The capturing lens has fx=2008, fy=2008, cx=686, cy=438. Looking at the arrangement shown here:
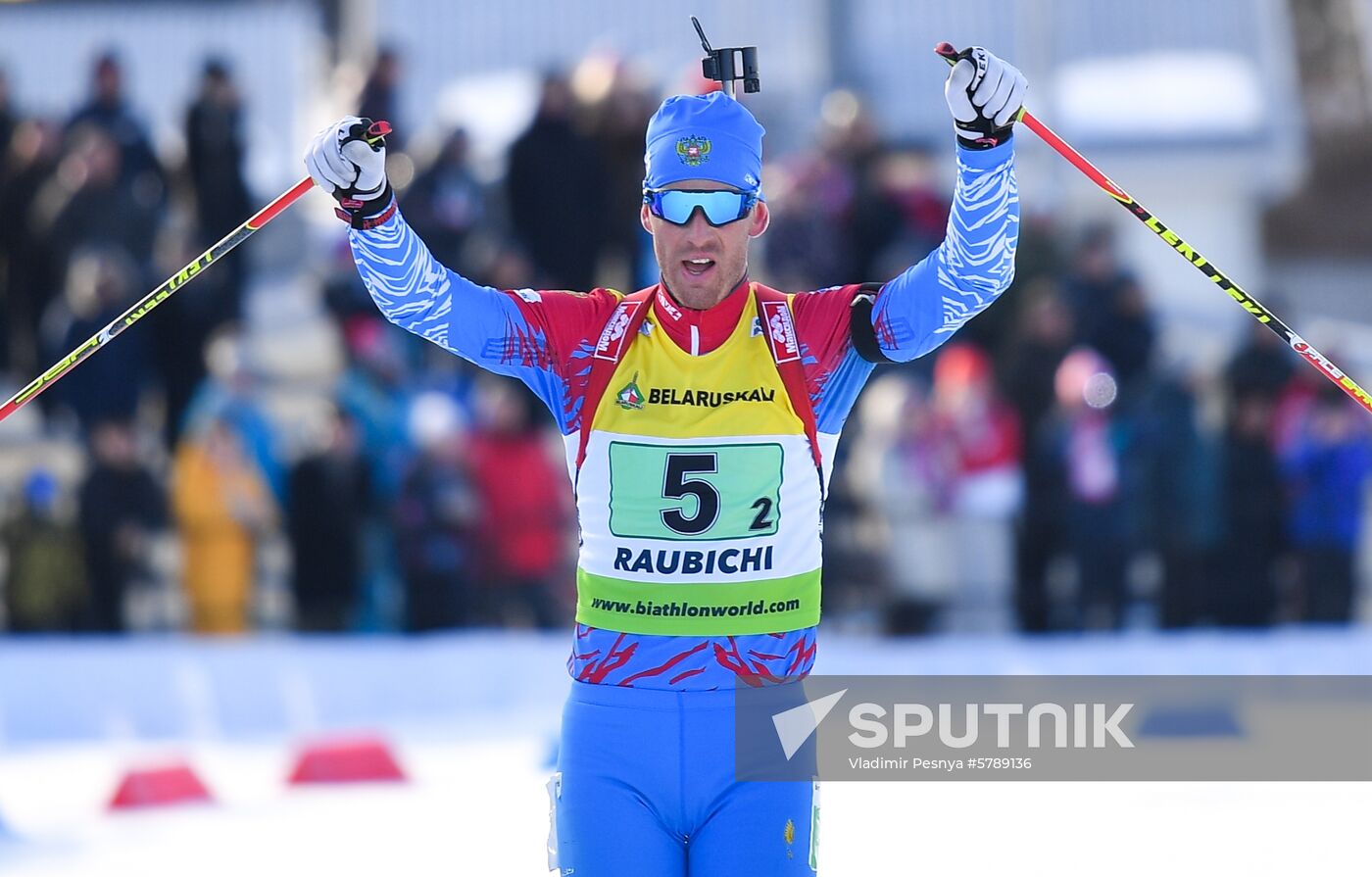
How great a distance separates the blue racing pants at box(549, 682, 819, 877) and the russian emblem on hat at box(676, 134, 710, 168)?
1.24 m

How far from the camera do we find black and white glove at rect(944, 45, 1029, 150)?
4457 mm

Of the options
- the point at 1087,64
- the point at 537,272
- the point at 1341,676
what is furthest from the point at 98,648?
the point at 1087,64

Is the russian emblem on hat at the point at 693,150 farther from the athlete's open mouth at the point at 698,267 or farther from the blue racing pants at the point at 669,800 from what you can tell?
the blue racing pants at the point at 669,800

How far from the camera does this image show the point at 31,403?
504 inches

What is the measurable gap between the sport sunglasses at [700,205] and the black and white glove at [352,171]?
25.3 inches

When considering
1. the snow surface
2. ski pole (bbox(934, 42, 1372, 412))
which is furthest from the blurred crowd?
ski pole (bbox(934, 42, 1372, 412))

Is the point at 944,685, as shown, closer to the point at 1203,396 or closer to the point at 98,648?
the point at 1203,396

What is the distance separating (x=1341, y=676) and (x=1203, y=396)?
218 centimetres

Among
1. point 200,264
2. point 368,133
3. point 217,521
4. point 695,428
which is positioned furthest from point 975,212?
point 217,521

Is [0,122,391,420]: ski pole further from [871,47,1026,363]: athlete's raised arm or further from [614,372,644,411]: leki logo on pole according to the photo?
[871,47,1026,363]: athlete's raised arm

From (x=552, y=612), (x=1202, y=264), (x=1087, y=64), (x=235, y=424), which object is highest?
(x=1087, y=64)

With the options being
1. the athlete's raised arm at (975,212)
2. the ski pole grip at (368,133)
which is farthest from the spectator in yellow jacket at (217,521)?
the athlete's raised arm at (975,212)

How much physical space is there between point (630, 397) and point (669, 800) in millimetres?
940

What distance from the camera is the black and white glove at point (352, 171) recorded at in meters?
4.62
